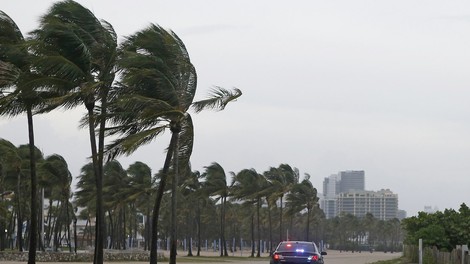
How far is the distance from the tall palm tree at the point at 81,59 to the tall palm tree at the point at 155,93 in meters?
0.64

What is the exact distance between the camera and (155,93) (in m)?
32.6

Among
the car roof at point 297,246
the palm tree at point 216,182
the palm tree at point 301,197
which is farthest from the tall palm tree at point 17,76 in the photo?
the palm tree at point 301,197

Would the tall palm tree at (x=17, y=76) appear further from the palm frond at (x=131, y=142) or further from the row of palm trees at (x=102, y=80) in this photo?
the palm frond at (x=131, y=142)

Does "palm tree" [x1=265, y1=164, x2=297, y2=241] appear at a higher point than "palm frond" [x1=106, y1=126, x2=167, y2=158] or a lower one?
higher

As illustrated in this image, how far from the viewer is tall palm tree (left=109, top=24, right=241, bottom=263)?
31406 mm

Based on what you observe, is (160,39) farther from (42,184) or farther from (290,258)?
(42,184)

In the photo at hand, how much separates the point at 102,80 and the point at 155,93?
1922mm

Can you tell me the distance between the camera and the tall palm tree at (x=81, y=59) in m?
30.3

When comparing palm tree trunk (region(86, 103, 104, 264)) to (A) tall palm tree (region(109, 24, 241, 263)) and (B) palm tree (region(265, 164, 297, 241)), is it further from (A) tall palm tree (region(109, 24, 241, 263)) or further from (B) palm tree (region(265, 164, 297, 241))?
(B) palm tree (region(265, 164, 297, 241))

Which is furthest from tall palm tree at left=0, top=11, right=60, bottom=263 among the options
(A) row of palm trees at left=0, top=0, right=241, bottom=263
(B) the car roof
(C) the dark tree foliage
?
(C) the dark tree foliage

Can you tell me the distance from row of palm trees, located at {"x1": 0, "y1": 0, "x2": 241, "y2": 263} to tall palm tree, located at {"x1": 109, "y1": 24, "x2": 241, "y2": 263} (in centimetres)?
4

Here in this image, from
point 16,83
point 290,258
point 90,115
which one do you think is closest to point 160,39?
point 90,115

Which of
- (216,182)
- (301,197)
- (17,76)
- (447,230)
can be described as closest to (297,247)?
(17,76)

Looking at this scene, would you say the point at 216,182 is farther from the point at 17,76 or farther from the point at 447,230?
the point at 17,76
